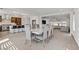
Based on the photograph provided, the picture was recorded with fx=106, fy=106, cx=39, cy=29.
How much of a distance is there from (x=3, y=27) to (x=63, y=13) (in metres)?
2.07

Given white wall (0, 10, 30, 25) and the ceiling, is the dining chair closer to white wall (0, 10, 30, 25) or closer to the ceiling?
white wall (0, 10, 30, 25)

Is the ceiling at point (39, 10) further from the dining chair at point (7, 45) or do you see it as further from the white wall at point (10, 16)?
the dining chair at point (7, 45)

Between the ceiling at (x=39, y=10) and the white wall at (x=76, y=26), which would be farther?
the white wall at (x=76, y=26)

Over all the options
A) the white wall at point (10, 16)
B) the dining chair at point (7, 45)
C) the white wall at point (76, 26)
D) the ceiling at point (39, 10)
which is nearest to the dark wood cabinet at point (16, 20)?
the white wall at point (10, 16)

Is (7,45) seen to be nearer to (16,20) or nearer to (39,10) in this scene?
(16,20)

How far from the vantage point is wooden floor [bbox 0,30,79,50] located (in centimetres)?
360

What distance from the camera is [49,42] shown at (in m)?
3.71

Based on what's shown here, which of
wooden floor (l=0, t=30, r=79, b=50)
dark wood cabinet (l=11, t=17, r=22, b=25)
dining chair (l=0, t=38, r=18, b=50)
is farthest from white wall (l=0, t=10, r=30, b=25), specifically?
dining chair (l=0, t=38, r=18, b=50)

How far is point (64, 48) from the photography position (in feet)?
11.7

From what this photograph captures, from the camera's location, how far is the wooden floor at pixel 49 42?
360cm

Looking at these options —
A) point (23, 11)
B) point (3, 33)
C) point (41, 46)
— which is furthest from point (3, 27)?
point (41, 46)
